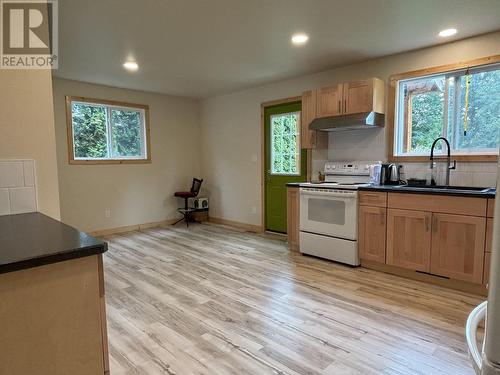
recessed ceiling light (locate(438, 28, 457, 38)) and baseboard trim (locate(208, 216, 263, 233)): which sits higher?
recessed ceiling light (locate(438, 28, 457, 38))

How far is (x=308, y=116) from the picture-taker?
165 inches

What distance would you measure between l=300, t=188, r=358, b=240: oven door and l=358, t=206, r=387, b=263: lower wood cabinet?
8 centimetres

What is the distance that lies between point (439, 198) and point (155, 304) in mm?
2751

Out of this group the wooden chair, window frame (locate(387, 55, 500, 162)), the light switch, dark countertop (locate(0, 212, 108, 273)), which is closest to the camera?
dark countertop (locate(0, 212, 108, 273))

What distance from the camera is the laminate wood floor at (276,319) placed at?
6.32ft

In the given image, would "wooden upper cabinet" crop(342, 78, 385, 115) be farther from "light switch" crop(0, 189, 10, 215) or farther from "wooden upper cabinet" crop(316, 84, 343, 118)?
"light switch" crop(0, 189, 10, 215)

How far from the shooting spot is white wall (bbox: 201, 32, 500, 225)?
136 inches

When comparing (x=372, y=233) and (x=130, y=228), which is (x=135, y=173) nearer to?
(x=130, y=228)

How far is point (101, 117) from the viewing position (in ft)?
17.3

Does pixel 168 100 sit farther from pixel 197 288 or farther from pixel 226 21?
pixel 197 288

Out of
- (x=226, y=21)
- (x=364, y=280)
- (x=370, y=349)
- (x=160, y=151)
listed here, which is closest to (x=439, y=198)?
(x=364, y=280)

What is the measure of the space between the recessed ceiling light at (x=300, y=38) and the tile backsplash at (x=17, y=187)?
8.55 ft

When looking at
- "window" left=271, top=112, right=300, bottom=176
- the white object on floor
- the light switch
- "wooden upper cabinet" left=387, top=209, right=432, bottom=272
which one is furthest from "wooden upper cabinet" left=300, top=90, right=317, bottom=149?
the white object on floor

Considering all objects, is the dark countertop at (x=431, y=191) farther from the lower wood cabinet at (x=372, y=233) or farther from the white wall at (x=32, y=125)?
the white wall at (x=32, y=125)
